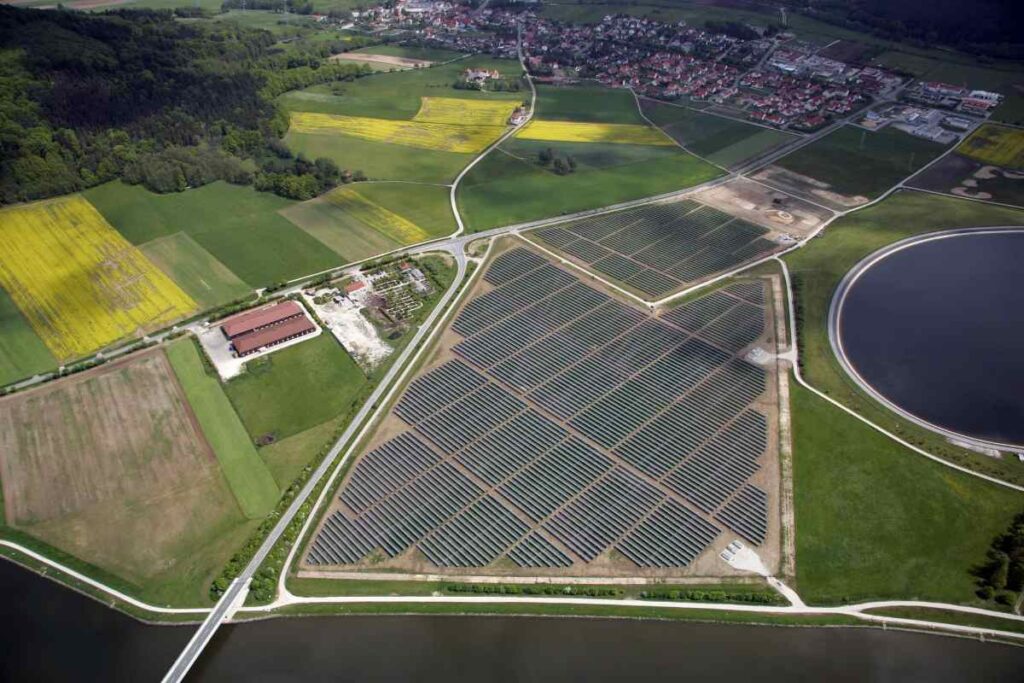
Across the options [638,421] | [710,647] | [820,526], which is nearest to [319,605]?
[710,647]

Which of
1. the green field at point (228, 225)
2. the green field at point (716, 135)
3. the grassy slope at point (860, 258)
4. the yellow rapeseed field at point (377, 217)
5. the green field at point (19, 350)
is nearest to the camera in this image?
the grassy slope at point (860, 258)

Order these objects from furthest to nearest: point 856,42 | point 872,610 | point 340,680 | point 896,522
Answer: point 856,42 < point 896,522 < point 872,610 < point 340,680

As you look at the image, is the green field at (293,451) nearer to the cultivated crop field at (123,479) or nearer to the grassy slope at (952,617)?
the cultivated crop field at (123,479)

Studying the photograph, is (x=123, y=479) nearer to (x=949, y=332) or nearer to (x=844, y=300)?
(x=844, y=300)

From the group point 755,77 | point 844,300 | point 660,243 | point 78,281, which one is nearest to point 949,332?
point 844,300

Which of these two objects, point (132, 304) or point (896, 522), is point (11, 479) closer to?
point (132, 304)

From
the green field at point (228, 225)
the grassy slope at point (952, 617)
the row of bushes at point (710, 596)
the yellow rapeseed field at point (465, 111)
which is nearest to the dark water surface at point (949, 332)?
the grassy slope at point (952, 617)

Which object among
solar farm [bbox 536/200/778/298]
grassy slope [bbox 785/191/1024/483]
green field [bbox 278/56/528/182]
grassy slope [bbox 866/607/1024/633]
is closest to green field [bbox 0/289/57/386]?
green field [bbox 278/56/528/182]
